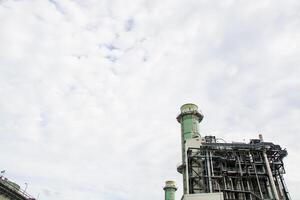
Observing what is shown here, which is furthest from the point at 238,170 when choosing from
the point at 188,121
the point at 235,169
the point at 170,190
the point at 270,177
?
the point at 170,190

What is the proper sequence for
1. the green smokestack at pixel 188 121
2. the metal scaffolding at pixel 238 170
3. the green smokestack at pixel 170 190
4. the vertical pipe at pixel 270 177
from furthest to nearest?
the green smokestack at pixel 170 190 → the green smokestack at pixel 188 121 → the metal scaffolding at pixel 238 170 → the vertical pipe at pixel 270 177

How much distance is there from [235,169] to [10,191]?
1493 inches

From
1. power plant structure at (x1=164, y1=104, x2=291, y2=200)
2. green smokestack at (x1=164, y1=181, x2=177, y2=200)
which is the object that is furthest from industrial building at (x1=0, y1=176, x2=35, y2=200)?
green smokestack at (x1=164, y1=181, x2=177, y2=200)

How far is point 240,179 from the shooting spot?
Result: 4725cm

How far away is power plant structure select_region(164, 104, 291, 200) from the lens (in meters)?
45.6

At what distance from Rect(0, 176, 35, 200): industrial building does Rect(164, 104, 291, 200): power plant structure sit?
2859 centimetres

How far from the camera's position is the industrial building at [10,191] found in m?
45.6

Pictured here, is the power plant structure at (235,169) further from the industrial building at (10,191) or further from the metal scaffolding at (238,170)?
the industrial building at (10,191)

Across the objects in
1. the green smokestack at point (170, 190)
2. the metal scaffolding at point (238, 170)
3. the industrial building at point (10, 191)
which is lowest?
the industrial building at point (10, 191)

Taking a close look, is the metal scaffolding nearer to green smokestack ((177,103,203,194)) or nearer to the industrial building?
green smokestack ((177,103,203,194))

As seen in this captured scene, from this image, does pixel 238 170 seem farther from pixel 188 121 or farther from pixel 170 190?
pixel 170 190

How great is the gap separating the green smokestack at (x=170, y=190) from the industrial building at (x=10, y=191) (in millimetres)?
36739

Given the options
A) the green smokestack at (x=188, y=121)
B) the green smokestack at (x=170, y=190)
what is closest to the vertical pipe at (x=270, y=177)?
the green smokestack at (x=188, y=121)

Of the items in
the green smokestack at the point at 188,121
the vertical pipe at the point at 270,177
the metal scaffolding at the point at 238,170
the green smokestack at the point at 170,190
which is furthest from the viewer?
the green smokestack at the point at 170,190
